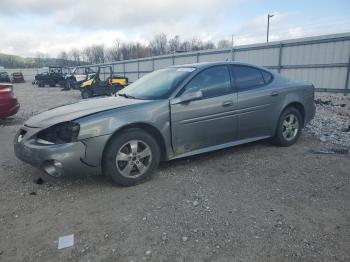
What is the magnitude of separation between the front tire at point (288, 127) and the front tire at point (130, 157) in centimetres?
242

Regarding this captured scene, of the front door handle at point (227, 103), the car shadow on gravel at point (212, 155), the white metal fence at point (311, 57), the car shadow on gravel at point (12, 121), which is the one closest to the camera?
the front door handle at point (227, 103)

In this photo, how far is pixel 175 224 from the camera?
9.84 ft

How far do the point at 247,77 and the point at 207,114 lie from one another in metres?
1.11

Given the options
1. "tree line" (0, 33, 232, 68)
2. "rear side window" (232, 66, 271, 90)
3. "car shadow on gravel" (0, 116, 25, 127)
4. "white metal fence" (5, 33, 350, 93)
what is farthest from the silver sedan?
"tree line" (0, 33, 232, 68)

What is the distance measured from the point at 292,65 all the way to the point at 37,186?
1246 cm

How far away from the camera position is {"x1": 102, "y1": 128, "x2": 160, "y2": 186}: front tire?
374 cm

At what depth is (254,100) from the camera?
488 centimetres

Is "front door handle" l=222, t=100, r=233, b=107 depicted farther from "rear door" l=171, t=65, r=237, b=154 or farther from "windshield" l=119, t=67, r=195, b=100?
"windshield" l=119, t=67, r=195, b=100

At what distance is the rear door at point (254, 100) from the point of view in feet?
15.7

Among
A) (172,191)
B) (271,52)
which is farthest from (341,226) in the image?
(271,52)

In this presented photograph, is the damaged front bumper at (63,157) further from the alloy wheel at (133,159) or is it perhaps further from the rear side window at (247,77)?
the rear side window at (247,77)

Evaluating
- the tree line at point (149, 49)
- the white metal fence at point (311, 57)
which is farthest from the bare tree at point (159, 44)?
the white metal fence at point (311, 57)

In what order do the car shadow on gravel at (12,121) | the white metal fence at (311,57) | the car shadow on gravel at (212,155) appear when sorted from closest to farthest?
the car shadow on gravel at (212,155)
the car shadow on gravel at (12,121)
the white metal fence at (311,57)

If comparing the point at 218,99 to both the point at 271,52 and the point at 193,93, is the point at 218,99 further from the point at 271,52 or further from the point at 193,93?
the point at 271,52
